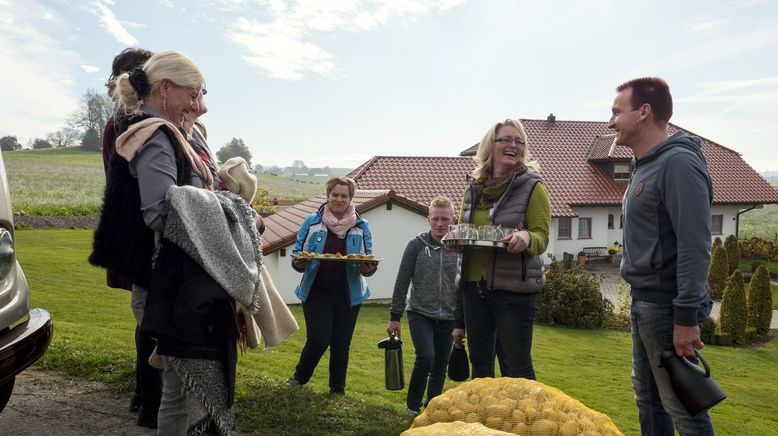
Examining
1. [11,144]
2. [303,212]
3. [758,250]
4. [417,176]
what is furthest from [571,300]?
[11,144]

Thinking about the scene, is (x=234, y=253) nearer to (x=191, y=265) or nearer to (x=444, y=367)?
(x=191, y=265)

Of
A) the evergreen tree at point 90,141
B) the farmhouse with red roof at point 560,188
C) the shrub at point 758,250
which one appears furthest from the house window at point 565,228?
the evergreen tree at point 90,141

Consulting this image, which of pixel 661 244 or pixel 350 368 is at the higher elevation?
pixel 661 244

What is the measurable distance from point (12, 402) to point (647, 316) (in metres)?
4.34

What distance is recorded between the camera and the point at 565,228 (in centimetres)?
3262

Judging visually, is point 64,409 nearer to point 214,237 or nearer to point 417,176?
point 214,237

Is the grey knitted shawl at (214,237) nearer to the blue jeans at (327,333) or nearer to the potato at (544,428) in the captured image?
the potato at (544,428)

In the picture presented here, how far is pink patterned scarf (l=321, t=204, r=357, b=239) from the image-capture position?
5.88 m

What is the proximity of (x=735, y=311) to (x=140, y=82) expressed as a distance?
1799 cm

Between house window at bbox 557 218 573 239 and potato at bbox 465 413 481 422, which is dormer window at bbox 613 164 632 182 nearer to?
house window at bbox 557 218 573 239

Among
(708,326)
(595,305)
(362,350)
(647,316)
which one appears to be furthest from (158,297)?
(708,326)

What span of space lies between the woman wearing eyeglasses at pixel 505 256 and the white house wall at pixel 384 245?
47.8ft

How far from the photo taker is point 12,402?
4324 millimetres

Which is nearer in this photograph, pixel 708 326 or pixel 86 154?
pixel 708 326
